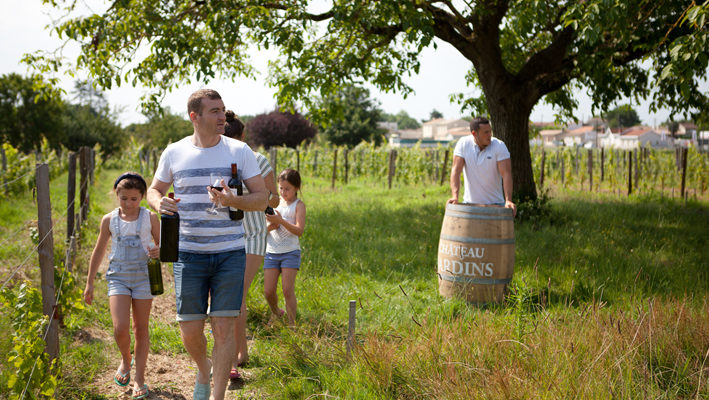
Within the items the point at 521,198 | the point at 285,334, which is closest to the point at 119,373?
the point at 285,334

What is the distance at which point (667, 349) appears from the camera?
12.0 ft

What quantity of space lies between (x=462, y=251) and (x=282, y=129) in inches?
2125

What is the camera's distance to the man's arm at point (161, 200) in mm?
3012

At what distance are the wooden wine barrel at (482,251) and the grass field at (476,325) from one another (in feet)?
0.56

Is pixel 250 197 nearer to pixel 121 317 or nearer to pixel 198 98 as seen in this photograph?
pixel 198 98

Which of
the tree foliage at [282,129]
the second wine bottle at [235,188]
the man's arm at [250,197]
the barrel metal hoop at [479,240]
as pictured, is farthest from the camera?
the tree foliage at [282,129]

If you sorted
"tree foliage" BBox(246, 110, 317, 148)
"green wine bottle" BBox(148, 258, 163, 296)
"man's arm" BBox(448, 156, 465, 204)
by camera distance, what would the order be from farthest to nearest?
1. "tree foliage" BBox(246, 110, 317, 148)
2. "man's arm" BBox(448, 156, 465, 204)
3. "green wine bottle" BBox(148, 258, 163, 296)

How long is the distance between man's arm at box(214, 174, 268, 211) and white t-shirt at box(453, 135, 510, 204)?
2951 mm

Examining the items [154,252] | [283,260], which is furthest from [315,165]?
[154,252]

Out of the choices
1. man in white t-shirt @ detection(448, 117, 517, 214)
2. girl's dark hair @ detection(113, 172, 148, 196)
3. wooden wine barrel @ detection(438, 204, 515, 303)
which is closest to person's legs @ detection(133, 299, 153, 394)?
girl's dark hair @ detection(113, 172, 148, 196)

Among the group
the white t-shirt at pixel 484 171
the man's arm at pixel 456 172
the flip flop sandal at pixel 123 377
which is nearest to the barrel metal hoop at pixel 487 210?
the white t-shirt at pixel 484 171

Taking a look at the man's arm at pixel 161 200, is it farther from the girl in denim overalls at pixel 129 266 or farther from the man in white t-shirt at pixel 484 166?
the man in white t-shirt at pixel 484 166

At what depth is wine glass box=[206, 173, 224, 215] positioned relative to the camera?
3.06 metres

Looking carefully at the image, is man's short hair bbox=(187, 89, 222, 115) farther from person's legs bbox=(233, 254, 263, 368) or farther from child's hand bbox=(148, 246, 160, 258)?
person's legs bbox=(233, 254, 263, 368)
